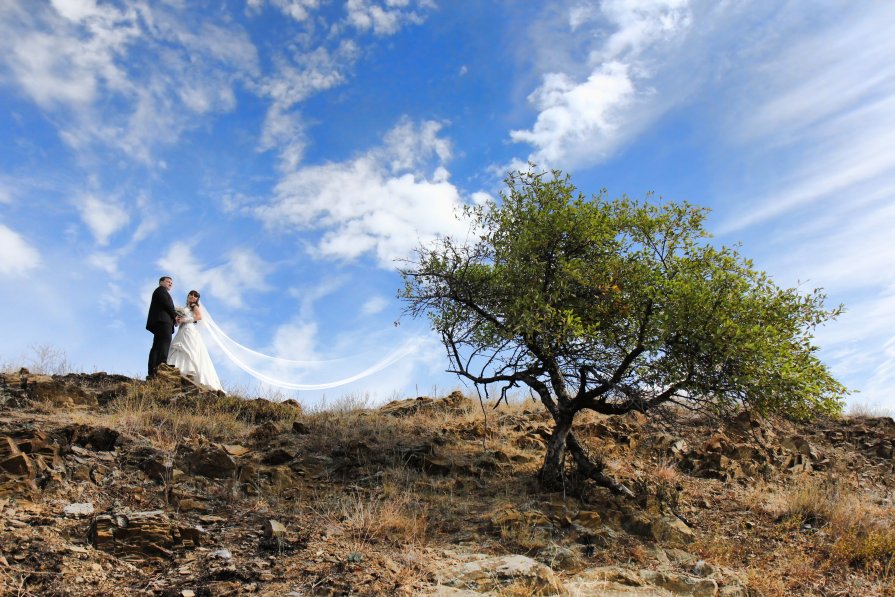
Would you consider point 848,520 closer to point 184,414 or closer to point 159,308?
point 184,414

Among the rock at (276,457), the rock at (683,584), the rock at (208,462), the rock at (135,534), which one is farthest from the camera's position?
the rock at (276,457)

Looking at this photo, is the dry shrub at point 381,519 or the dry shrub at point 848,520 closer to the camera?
the dry shrub at point 381,519

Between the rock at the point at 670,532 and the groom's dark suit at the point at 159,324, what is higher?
the groom's dark suit at the point at 159,324

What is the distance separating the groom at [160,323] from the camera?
17.9 m

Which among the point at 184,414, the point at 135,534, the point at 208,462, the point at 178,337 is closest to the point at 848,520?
the point at 208,462

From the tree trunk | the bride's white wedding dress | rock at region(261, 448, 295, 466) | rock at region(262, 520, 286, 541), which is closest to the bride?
the bride's white wedding dress

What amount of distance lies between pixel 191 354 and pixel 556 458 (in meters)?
11.3

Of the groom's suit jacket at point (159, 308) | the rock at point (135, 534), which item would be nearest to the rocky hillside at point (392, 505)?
the rock at point (135, 534)

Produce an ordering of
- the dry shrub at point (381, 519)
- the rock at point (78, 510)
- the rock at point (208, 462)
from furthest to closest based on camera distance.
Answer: the rock at point (208, 462), the dry shrub at point (381, 519), the rock at point (78, 510)

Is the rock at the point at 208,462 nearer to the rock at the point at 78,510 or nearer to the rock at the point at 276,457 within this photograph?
the rock at the point at 276,457

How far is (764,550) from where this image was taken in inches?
421

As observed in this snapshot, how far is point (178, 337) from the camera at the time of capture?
18406mm

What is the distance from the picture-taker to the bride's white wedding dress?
1811 centimetres

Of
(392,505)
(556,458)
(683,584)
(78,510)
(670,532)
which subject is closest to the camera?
(683,584)
